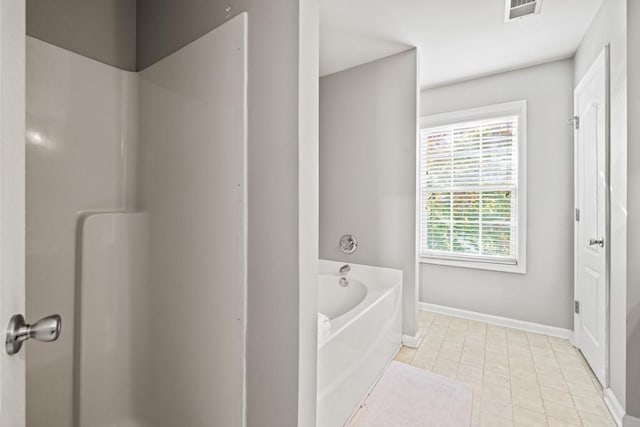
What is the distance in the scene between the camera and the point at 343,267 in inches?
107

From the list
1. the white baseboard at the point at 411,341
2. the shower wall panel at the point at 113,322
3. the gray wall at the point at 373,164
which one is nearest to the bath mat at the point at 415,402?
the white baseboard at the point at 411,341

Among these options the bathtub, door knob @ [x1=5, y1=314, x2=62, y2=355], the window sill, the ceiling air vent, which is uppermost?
the ceiling air vent

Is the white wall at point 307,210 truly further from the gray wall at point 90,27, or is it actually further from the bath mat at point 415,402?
the gray wall at point 90,27

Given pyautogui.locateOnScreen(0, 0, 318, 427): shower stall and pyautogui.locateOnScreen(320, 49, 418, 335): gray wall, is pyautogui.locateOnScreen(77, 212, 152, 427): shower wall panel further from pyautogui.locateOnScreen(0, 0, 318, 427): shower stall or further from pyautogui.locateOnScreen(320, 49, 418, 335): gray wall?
pyautogui.locateOnScreen(320, 49, 418, 335): gray wall

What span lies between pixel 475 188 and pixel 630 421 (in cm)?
210

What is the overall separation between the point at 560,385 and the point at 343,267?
1.70 metres

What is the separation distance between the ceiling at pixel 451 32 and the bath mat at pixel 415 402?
2.57 metres

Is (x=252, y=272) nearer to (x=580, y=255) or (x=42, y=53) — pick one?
(x=42, y=53)

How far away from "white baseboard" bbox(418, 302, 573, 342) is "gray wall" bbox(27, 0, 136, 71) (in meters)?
3.49

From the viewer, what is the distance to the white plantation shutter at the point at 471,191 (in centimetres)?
300

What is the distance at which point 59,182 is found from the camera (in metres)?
1.41

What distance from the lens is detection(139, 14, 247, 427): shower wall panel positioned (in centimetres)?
116

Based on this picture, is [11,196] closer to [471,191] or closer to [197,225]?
[197,225]

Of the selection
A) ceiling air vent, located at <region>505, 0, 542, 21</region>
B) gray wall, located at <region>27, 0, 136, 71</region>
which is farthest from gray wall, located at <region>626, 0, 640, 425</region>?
gray wall, located at <region>27, 0, 136, 71</region>
